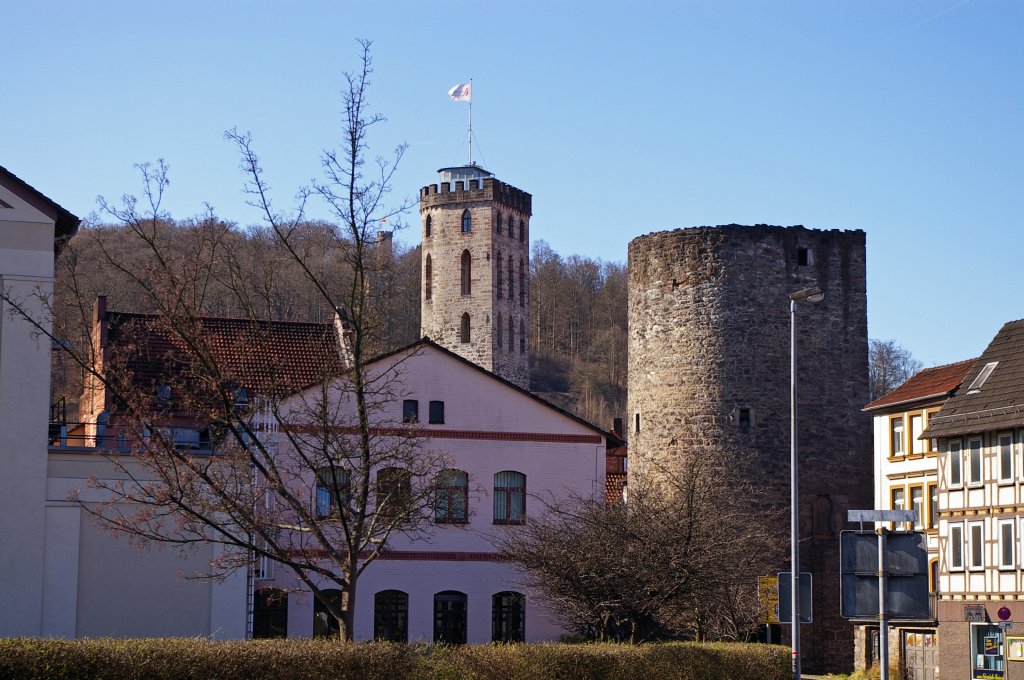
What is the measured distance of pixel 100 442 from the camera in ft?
106

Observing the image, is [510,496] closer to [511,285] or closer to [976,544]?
[976,544]

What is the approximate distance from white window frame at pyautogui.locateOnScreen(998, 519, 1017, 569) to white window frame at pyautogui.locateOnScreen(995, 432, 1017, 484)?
42.1 inches

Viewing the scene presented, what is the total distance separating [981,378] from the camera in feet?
136

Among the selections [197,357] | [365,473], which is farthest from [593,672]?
[197,357]

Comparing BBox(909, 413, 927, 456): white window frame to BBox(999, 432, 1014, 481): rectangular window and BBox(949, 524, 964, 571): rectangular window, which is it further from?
BBox(999, 432, 1014, 481): rectangular window

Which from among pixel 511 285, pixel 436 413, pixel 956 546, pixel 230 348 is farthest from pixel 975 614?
pixel 511 285

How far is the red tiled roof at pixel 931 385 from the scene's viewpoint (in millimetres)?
42594

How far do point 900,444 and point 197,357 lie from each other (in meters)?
28.7

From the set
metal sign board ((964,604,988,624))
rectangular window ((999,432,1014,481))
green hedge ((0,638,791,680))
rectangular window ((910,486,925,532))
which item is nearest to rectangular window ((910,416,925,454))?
rectangular window ((910,486,925,532))

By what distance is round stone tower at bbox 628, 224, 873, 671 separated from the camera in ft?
146

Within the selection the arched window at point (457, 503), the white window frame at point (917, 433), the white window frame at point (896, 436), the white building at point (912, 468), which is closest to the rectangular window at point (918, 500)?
the white building at point (912, 468)

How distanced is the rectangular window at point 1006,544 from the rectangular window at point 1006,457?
117 cm

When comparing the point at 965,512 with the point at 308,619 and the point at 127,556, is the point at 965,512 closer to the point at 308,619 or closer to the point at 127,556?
the point at 308,619

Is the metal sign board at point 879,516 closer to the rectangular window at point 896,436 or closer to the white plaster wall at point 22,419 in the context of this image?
the white plaster wall at point 22,419
